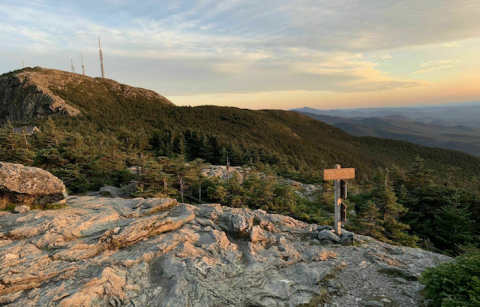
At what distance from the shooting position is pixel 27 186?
845cm

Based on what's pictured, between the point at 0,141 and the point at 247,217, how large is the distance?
821 inches

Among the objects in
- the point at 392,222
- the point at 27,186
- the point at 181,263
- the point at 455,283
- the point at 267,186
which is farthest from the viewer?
the point at 267,186

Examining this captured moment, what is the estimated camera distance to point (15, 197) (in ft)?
28.1

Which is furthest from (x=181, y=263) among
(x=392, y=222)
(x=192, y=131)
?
(x=192, y=131)

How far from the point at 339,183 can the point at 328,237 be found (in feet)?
8.01

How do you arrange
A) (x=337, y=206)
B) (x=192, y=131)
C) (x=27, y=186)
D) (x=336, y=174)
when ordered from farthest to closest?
(x=192, y=131)
(x=337, y=206)
(x=336, y=174)
(x=27, y=186)

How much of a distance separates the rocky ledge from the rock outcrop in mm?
70067

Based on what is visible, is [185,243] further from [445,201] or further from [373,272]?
[445,201]

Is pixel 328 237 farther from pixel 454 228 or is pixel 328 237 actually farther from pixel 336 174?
pixel 454 228

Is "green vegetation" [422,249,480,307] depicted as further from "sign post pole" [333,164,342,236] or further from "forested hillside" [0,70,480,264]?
"forested hillside" [0,70,480,264]

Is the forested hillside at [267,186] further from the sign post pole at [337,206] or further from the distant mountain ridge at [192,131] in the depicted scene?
the sign post pole at [337,206]

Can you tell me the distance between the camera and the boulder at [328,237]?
9.52 meters

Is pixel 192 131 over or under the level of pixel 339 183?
over

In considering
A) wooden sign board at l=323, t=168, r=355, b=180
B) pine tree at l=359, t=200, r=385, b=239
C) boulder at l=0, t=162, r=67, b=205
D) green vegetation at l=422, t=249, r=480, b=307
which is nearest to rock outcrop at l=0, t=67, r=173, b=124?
boulder at l=0, t=162, r=67, b=205
